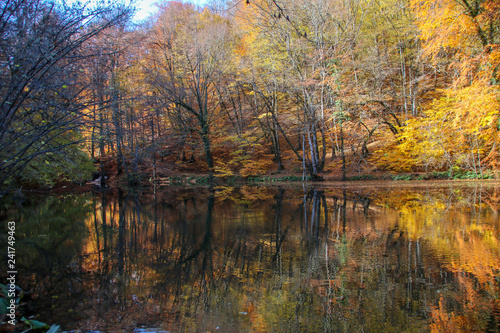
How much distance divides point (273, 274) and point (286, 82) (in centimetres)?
→ 1614

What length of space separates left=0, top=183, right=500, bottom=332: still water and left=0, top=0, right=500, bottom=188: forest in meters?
1.61

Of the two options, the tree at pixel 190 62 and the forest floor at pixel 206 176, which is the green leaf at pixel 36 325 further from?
the tree at pixel 190 62

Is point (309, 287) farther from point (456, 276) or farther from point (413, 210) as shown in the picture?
point (413, 210)

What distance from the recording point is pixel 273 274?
12.5 feet

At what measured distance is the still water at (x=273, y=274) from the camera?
108 inches

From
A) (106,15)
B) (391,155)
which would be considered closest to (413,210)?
(106,15)

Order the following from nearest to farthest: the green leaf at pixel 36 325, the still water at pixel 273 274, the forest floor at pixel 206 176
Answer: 1. the green leaf at pixel 36 325
2. the still water at pixel 273 274
3. the forest floor at pixel 206 176

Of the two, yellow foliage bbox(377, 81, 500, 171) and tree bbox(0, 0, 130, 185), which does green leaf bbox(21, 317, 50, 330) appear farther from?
yellow foliage bbox(377, 81, 500, 171)

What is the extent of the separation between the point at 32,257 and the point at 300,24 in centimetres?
1666

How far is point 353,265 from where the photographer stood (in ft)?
13.1

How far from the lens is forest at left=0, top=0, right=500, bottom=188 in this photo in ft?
13.3

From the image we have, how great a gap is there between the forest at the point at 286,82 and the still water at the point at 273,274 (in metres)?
1.61

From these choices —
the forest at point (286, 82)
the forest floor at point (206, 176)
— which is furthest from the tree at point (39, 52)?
the forest floor at point (206, 176)

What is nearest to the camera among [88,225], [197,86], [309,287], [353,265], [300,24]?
[309,287]
